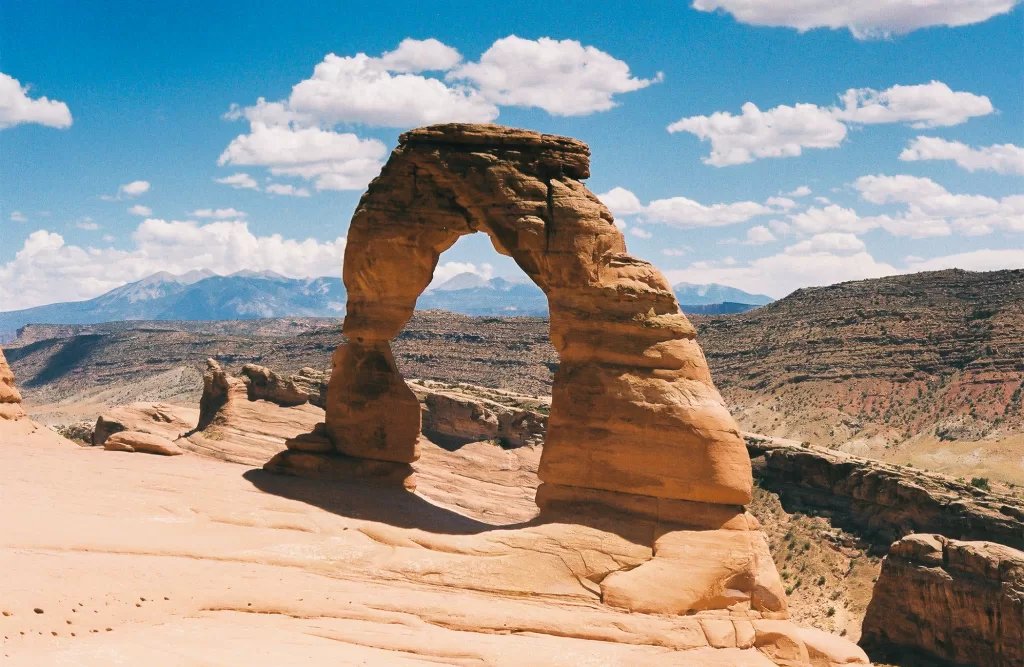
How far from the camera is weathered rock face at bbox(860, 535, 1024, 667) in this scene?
26438 millimetres

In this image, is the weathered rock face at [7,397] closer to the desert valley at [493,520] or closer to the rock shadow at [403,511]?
the desert valley at [493,520]

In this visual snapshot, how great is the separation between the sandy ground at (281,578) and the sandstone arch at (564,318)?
1.75 m

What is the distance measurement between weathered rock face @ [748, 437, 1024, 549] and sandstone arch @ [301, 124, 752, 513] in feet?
64.0

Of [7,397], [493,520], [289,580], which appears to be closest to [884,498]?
[493,520]

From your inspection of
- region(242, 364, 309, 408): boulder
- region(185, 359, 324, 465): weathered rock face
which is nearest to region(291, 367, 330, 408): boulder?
region(242, 364, 309, 408): boulder

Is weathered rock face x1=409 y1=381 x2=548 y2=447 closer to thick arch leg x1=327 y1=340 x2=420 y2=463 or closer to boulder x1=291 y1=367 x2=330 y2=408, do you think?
boulder x1=291 y1=367 x2=330 y2=408

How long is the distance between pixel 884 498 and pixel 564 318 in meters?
22.8

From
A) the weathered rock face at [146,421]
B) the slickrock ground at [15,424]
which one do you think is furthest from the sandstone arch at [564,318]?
the weathered rock face at [146,421]

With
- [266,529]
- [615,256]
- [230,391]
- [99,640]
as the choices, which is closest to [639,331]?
[615,256]

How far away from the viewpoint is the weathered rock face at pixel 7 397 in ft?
83.3

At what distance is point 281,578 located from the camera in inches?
634

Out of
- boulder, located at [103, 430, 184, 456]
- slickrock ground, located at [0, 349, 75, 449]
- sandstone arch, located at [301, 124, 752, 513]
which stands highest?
sandstone arch, located at [301, 124, 752, 513]

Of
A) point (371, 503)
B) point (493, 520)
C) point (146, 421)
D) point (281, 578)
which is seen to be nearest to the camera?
point (281, 578)

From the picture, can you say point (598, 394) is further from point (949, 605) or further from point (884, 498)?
point (884, 498)
